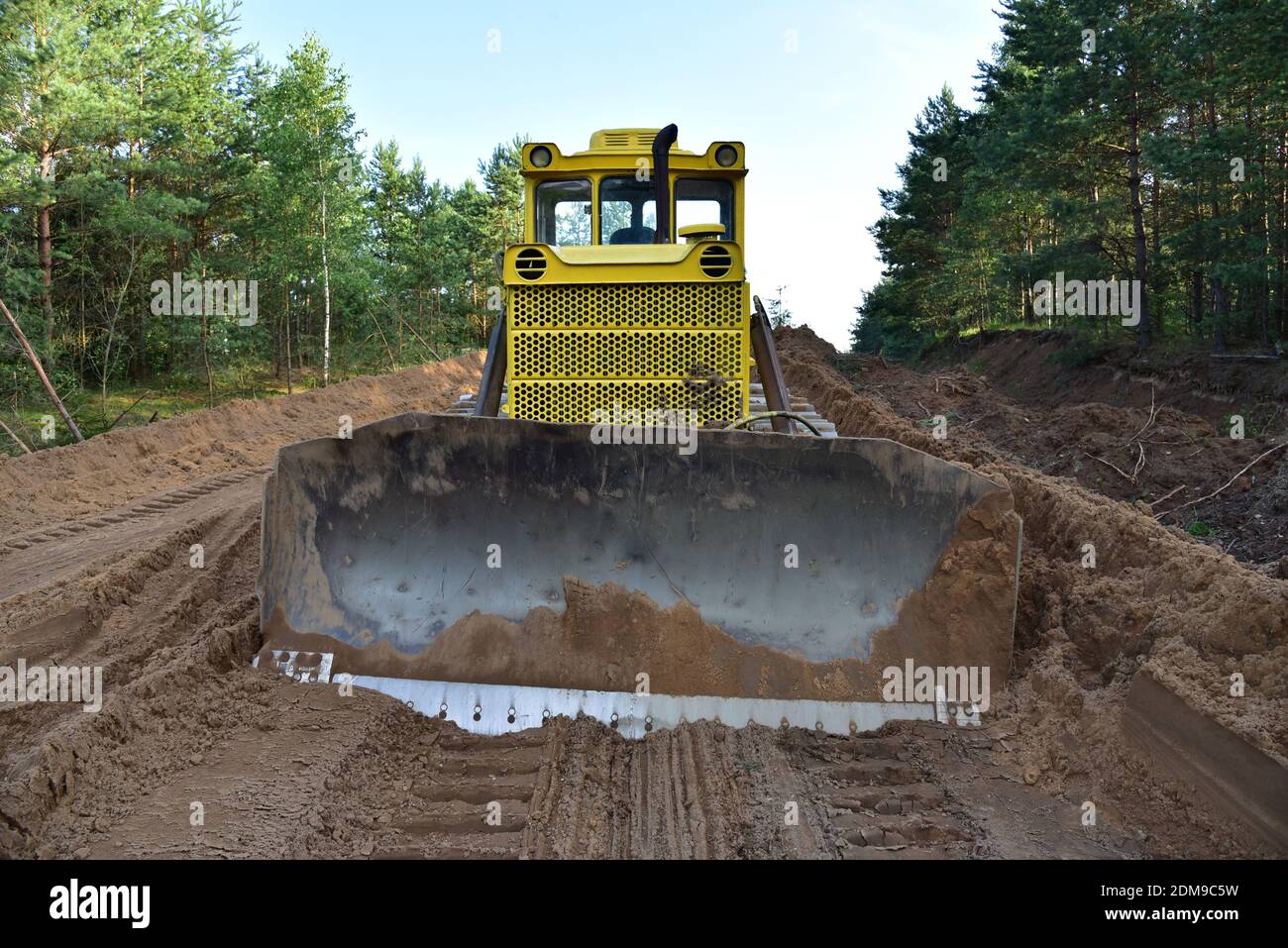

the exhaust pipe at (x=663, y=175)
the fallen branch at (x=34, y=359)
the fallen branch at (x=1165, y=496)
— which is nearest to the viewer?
the exhaust pipe at (x=663, y=175)

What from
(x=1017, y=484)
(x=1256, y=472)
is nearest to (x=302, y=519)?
(x=1017, y=484)

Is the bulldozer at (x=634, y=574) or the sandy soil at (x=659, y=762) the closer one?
the sandy soil at (x=659, y=762)

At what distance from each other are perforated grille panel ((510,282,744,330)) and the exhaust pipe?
1006 mm

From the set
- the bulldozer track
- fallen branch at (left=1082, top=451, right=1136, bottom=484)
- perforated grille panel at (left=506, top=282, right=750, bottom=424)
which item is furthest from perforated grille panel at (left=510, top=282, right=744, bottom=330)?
fallen branch at (left=1082, top=451, right=1136, bottom=484)

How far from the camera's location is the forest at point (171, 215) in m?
15.8

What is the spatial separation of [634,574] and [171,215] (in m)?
18.4

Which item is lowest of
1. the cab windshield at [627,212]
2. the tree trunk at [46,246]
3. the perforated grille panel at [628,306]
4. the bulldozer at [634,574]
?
the bulldozer at [634,574]

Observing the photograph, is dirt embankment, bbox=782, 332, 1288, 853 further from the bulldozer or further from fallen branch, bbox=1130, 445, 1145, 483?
fallen branch, bbox=1130, 445, 1145, 483

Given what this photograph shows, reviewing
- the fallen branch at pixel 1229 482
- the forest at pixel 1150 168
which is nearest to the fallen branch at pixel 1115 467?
the fallen branch at pixel 1229 482

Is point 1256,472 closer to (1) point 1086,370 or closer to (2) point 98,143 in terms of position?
(1) point 1086,370

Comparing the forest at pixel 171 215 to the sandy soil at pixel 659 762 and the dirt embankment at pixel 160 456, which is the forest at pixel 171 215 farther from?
the sandy soil at pixel 659 762

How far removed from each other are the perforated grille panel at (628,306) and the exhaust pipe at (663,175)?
39.6 inches

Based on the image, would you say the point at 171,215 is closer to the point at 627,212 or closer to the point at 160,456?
the point at 160,456

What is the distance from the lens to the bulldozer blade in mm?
3820
